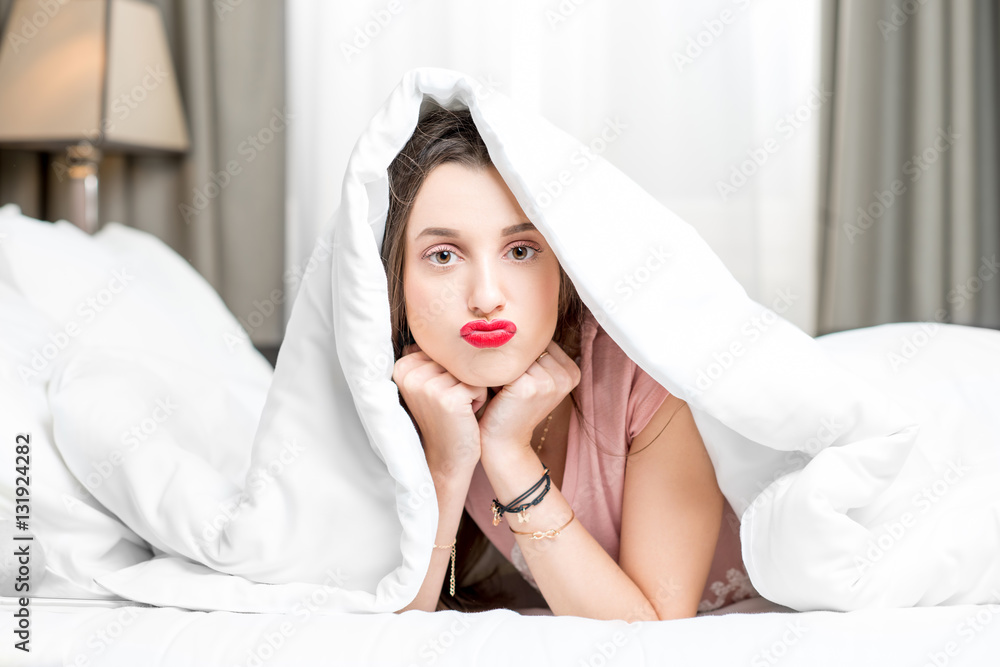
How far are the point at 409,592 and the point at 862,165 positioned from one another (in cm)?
199

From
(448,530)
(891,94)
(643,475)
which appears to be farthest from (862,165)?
(448,530)

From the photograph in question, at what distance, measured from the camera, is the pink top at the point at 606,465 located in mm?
891

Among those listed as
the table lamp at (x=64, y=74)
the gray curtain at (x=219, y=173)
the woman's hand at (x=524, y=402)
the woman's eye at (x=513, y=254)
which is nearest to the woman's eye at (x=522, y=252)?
the woman's eye at (x=513, y=254)

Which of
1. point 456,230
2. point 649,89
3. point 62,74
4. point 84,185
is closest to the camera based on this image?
point 456,230

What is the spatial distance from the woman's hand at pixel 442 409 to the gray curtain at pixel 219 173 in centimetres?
159

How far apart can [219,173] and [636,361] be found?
1952 mm

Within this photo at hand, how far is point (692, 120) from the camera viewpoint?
2.33m

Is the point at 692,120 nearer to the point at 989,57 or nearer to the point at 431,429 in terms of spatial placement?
the point at 989,57

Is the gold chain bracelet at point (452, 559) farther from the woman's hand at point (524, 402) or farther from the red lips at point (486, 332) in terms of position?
the red lips at point (486, 332)

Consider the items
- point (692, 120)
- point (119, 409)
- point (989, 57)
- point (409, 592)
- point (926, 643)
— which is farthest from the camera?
point (692, 120)

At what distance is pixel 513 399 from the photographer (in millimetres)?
812

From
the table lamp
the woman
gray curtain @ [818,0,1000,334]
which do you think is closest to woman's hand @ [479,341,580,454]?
the woman

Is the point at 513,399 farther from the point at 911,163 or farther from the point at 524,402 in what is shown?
the point at 911,163

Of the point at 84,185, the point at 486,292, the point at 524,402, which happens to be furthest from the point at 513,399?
the point at 84,185
